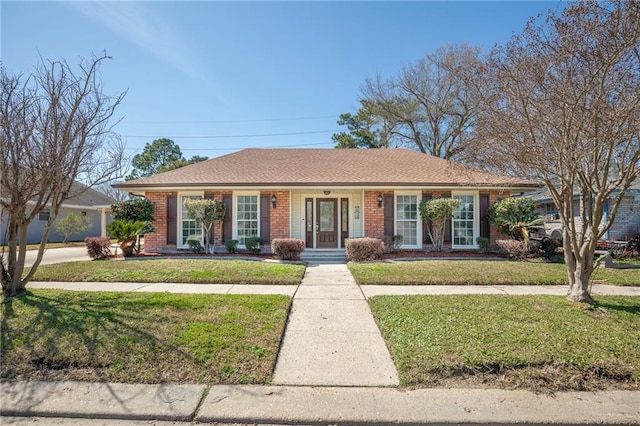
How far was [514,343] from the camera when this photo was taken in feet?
11.6

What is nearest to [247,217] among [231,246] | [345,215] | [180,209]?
[231,246]

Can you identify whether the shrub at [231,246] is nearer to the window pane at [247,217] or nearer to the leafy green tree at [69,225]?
the window pane at [247,217]

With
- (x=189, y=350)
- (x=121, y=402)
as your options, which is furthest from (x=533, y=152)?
(x=121, y=402)

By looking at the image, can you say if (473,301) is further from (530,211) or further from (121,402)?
(530,211)

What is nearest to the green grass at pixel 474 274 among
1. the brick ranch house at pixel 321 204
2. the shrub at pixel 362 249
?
the shrub at pixel 362 249

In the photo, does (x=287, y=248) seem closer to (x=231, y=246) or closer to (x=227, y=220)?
(x=231, y=246)

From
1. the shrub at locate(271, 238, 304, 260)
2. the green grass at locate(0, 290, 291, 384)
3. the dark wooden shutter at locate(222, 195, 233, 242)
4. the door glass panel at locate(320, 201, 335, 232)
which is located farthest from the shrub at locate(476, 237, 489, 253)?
the dark wooden shutter at locate(222, 195, 233, 242)

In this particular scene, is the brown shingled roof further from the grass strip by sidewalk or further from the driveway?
the grass strip by sidewalk

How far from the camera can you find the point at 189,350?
3379 mm

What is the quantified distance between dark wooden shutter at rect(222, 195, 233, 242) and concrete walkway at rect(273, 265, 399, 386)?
6301mm

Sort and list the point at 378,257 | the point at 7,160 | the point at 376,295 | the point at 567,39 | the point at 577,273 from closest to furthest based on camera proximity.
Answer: the point at 567,39 → the point at 7,160 → the point at 577,273 → the point at 376,295 → the point at 378,257

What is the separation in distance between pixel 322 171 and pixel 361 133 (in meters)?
15.2

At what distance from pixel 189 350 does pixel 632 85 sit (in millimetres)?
6653

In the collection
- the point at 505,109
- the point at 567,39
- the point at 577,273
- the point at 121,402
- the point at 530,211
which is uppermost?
the point at 567,39
